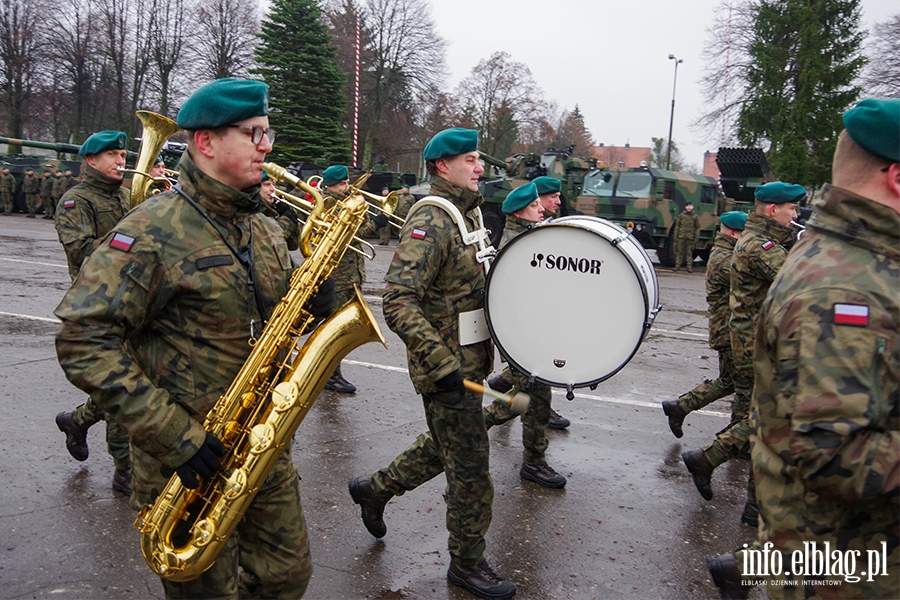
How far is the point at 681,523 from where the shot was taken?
4.72 meters

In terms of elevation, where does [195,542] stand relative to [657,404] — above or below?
above

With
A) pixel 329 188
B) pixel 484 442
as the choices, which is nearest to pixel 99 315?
pixel 484 442

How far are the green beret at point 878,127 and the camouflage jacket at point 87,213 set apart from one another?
4.64 m

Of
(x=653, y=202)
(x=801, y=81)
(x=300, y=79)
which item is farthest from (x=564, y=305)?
(x=300, y=79)

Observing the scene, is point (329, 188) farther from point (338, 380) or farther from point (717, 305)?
point (717, 305)

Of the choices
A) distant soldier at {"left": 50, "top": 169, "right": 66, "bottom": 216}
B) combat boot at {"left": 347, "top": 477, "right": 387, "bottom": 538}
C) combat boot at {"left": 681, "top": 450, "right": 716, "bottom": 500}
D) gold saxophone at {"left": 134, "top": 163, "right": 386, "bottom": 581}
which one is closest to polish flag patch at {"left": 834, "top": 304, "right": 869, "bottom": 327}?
gold saxophone at {"left": 134, "top": 163, "right": 386, "bottom": 581}

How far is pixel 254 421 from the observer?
2.71 meters

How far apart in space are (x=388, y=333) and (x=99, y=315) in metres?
7.61

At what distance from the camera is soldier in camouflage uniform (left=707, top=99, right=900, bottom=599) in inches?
75.2

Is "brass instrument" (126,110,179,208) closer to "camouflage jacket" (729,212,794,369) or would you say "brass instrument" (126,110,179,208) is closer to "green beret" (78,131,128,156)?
"green beret" (78,131,128,156)

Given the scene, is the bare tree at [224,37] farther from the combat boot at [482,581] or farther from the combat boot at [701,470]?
the combat boot at [482,581]

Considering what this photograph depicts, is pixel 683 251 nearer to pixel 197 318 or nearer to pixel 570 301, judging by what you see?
pixel 570 301

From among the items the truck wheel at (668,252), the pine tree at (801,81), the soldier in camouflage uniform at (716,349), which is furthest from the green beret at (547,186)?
the pine tree at (801,81)

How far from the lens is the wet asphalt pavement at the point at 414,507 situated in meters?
3.88
